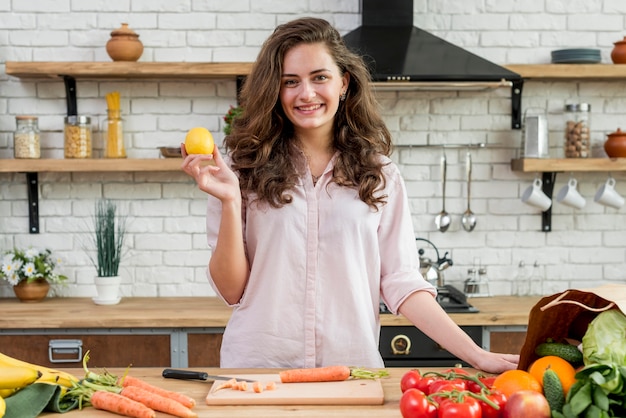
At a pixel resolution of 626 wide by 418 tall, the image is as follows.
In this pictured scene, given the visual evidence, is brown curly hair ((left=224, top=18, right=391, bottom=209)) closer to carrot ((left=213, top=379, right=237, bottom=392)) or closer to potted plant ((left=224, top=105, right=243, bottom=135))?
carrot ((left=213, top=379, right=237, bottom=392))

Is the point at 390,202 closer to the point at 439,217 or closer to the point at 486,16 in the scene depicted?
the point at 439,217

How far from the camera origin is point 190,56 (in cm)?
379

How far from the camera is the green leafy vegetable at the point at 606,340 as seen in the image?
1.42m

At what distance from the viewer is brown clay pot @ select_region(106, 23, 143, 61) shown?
358 centimetres

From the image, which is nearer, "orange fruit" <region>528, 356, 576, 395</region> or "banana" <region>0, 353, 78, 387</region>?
"orange fruit" <region>528, 356, 576, 395</region>

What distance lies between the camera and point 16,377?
1603mm

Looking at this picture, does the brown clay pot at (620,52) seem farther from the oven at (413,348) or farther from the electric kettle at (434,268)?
the oven at (413,348)

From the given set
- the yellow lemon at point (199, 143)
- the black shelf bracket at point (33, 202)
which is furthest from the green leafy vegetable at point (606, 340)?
the black shelf bracket at point (33, 202)

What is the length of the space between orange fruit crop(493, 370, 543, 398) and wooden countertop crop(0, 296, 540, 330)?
1770 millimetres

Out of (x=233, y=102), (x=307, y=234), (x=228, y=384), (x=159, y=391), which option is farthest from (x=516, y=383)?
(x=233, y=102)

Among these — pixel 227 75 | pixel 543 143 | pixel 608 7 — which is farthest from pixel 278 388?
pixel 608 7

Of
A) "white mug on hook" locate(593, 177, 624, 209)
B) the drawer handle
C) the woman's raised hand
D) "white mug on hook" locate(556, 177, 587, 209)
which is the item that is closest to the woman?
the woman's raised hand

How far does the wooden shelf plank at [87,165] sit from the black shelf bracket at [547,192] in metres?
1.78

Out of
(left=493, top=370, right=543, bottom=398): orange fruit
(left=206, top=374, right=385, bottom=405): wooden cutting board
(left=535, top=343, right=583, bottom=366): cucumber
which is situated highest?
(left=535, top=343, right=583, bottom=366): cucumber
